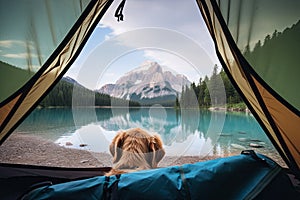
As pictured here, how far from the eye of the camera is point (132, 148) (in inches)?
38.4

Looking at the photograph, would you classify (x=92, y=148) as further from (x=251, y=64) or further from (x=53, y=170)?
(x=251, y=64)

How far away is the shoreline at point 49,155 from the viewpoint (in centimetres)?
146

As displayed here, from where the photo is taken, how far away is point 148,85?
148 cm

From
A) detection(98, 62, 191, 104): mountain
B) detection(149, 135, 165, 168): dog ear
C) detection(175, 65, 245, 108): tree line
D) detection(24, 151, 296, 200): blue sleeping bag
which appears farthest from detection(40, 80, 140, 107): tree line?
detection(24, 151, 296, 200): blue sleeping bag

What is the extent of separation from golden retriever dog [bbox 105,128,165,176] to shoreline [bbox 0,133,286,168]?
384 mm

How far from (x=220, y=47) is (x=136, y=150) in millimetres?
558

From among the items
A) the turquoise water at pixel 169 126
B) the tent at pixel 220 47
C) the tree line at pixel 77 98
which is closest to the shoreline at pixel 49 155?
the turquoise water at pixel 169 126

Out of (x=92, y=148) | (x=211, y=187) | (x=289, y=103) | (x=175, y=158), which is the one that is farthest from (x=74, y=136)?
(x=289, y=103)

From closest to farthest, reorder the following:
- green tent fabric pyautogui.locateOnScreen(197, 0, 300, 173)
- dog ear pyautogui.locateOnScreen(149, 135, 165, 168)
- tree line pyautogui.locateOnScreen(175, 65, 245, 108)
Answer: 1. green tent fabric pyautogui.locateOnScreen(197, 0, 300, 173)
2. dog ear pyautogui.locateOnScreen(149, 135, 165, 168)
3. tree line pyautogui.locateOnScreen(175, 65, 245, 108)

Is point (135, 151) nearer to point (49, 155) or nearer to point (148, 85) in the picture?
point (148, 85)

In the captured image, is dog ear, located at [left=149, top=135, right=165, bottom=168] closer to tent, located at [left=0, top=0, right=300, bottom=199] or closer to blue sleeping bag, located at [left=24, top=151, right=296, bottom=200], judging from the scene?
blue sleeping bag, located at [left=24, top=151, right=296, bottom=200]

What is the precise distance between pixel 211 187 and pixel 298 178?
0.46m

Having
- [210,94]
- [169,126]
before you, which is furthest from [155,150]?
[210,94]

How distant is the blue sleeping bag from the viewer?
0.65m
